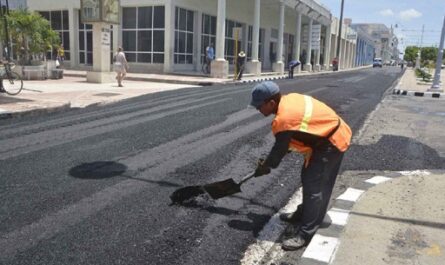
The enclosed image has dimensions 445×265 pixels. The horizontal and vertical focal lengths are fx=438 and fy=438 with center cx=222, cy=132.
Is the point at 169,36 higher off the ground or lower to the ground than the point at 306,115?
higher

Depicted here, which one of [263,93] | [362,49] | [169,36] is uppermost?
[362,49]

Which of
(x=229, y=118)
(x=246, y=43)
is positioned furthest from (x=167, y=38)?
(x=229, y=118)

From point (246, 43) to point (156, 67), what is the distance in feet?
39.4

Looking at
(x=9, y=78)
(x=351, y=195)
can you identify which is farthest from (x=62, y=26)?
(x=351, y=195)

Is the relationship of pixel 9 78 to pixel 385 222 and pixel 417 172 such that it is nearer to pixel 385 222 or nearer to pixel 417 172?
pixel 417 172

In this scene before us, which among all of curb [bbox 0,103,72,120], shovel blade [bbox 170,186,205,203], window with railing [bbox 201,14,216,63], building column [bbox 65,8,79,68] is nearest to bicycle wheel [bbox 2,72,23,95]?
curb [bbox 0,103,72,120]

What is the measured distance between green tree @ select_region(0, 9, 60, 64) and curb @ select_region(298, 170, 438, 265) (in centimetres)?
1912

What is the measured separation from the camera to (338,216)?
450 cm

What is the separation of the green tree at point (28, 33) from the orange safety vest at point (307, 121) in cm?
1971

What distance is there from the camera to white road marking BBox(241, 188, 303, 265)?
379 cm

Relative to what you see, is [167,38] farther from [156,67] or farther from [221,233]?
[221,233]

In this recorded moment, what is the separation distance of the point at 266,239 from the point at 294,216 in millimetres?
469

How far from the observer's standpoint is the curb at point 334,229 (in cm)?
364

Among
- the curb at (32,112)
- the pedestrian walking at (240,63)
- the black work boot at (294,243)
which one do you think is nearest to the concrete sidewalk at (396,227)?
the black work boot at (294,243)
